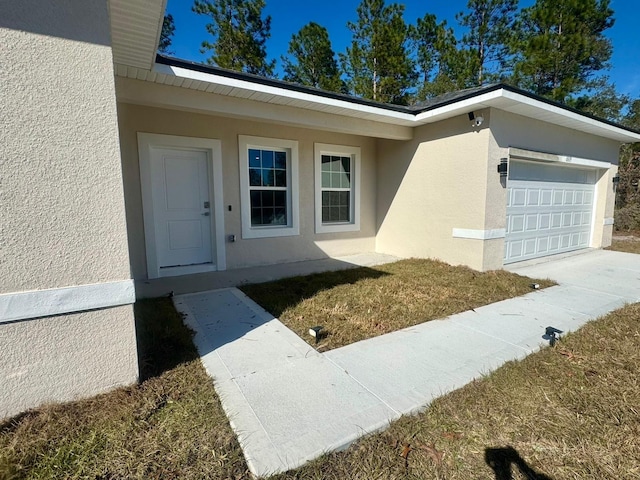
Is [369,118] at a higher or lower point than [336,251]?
higher

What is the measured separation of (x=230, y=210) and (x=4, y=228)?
4.21 m

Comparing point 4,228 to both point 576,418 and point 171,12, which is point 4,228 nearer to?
point 576,418

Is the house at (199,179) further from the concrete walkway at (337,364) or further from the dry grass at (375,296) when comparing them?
the concrete walkway at (337,364)

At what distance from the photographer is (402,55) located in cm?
1541

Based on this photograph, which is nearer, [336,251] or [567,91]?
[336,251]

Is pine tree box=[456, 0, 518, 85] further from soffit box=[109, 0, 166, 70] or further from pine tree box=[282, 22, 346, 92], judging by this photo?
→ soffit box=[109, 0, 166, 70]

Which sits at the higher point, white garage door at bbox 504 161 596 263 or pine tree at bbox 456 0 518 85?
pine tree at bbox 456 0 518 85

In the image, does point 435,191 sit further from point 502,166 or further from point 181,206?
point 181,206

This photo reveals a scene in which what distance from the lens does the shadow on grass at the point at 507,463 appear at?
5.57 feet

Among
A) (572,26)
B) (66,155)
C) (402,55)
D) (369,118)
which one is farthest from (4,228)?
(572,26)

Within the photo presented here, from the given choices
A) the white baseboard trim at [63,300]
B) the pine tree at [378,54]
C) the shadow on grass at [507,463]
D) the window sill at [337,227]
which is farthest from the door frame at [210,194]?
the pine tree at [378,54]

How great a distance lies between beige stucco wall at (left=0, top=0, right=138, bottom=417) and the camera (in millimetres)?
1930

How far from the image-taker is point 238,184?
6137 mm

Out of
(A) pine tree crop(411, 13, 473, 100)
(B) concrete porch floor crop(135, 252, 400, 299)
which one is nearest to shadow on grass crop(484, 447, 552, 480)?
(B) concrete porch floor crop(135, 252, 400, 299)
